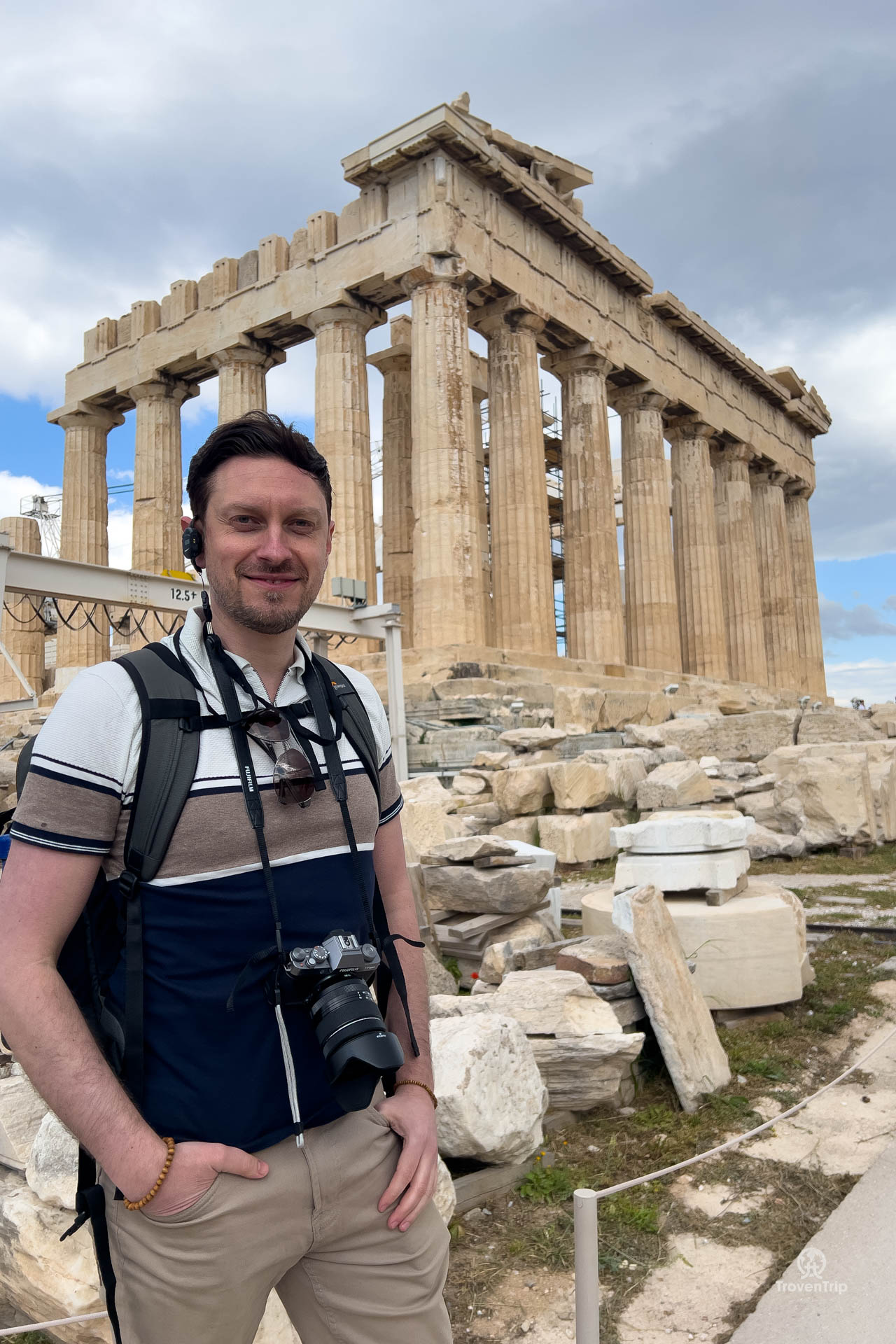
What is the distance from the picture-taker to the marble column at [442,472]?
19.1m

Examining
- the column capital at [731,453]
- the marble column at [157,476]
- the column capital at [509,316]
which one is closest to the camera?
the column capital at [509,316]

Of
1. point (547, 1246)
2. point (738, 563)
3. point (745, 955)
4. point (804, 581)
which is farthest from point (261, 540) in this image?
point (804, 581)

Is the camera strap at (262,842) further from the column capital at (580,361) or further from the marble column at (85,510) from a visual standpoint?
the marble column at (85,510)

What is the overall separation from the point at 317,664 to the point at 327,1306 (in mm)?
1124

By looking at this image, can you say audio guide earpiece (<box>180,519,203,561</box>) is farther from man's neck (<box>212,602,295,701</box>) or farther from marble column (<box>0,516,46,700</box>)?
marble column (<box>0,516,46,700</box>)

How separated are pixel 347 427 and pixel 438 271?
3.71 m

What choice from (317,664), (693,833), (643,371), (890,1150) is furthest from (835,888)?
(643,371)

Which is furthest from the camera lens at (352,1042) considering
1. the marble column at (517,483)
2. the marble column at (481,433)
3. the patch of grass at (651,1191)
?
the marble column at (481,433)

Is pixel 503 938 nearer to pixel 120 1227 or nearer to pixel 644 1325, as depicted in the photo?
pixel 644 1325

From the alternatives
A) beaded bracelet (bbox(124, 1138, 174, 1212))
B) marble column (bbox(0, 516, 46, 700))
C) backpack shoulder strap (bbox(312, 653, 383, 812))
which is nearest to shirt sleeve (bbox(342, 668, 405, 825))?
backpack shoulder strap (bbox(312, 653, 383, 812))

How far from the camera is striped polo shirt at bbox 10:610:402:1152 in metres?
1.43

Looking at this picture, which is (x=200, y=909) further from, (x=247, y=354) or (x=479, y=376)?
(x=479, y=376)

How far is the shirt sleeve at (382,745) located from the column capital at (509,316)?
20965 millimetres

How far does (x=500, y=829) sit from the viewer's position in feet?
36.0
